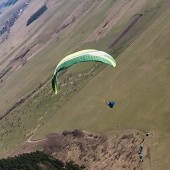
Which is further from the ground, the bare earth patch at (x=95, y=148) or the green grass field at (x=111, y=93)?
the green grass field at (x=111, y=93)

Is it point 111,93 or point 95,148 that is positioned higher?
point 111,93

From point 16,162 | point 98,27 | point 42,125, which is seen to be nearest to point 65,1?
point 98,27

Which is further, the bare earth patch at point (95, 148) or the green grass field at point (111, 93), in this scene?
the green grass field at point (111, 93)

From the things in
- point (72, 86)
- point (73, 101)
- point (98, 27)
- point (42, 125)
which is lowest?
point (42, 125)

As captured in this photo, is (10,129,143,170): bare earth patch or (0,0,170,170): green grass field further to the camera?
(0,0,170,170): green grass field

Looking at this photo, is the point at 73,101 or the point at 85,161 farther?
the point at 73,101

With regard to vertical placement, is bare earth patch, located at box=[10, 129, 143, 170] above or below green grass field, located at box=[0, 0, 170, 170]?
below

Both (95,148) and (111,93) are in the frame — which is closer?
(95,148)

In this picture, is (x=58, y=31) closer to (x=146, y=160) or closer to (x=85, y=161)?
(x=85, y=161)
